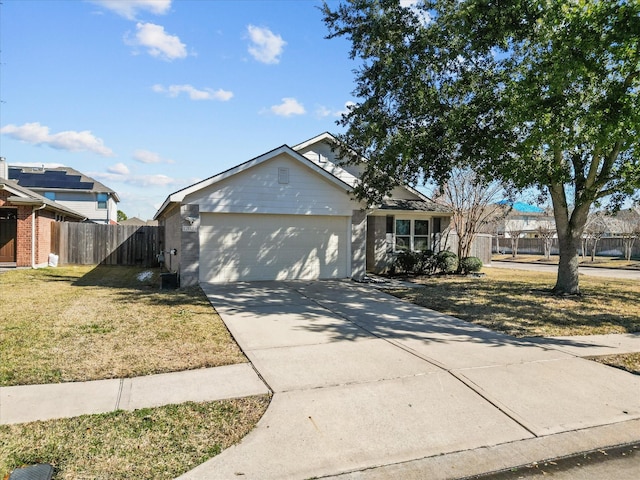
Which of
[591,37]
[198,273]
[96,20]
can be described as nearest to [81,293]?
A: [198,273]

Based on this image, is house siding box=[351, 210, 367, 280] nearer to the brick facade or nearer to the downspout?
the downspout

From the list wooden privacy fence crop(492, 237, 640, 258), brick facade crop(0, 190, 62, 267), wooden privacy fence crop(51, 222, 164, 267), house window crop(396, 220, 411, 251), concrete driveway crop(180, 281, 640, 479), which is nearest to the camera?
concrete driveway crop(180, 281, 640, 479)

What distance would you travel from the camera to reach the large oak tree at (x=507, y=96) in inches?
332

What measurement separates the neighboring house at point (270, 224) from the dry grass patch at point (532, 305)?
3282mm

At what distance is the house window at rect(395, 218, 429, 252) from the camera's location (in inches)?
684

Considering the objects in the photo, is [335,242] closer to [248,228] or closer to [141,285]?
[248,228]

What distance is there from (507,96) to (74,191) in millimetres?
35636

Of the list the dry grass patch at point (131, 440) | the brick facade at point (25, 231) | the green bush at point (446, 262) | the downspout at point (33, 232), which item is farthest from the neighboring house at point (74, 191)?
the dry grass patch at point (131, 440)

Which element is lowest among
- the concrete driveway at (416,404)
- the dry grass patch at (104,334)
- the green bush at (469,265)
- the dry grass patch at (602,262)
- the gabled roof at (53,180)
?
the concrete driveway at (416,404)

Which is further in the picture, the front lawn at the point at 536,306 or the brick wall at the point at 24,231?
the brick wall at the point at 24,231

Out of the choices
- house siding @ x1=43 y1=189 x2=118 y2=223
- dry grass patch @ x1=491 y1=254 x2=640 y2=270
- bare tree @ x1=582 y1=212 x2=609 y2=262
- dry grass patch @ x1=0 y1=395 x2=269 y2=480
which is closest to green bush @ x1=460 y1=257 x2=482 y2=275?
dry grass patch @ x1=0 y1=395 x2=269 y2=480

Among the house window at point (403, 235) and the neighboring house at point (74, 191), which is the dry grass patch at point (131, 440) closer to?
the house window at point (403, 235)

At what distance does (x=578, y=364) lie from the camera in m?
5.95

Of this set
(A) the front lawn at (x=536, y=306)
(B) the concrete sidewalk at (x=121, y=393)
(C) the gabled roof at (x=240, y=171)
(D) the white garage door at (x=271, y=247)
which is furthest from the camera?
(D) the white garage door at (x=271, y=247)
